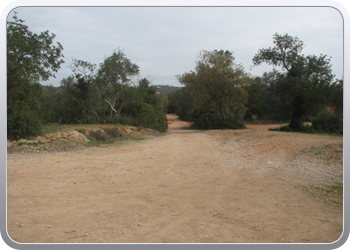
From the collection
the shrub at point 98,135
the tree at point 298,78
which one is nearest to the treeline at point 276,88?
the tree at point 298,78

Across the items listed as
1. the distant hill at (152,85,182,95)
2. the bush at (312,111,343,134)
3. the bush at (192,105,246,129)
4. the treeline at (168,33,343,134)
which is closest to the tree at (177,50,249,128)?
the treeline at (168,33,343,134)

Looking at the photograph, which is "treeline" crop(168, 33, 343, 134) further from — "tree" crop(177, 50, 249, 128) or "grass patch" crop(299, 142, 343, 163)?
"grass patch" crop(299, 142, 343, 163)

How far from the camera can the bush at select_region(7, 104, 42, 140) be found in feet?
35.8

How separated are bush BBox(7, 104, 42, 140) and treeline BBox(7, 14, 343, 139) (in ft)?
6.86

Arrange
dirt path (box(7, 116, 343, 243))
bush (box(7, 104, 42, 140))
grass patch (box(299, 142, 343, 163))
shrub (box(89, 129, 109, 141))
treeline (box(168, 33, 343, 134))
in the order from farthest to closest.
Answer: treeline (box(168, 33, 343, 134)) → shrub (box(89, 129, 109, 141)) → bush (box(7, 104, 42, 140)) → grass patch (box(299, 142, 343, 163)) → dirt path (box(7, 116, 343, 243))

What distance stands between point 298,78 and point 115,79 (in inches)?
524

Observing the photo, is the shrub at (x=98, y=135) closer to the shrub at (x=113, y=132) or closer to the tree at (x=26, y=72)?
the shrub at (x=113, y=132)

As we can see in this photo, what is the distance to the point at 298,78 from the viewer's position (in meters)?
19.9

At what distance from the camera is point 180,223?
4.16 m

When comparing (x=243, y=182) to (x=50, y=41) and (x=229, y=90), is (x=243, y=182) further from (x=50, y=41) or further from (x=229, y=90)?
(x=229, y=90)

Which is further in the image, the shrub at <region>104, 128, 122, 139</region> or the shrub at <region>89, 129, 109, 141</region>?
the shrub at <region>104, 128, 122, 139</region>

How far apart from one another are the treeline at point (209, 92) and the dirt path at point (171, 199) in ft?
25.4

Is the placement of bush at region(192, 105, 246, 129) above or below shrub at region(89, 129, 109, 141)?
above

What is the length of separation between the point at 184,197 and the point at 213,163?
3211 mm
